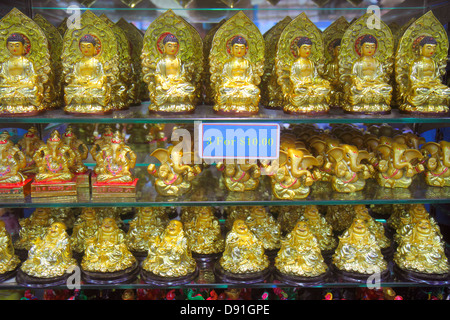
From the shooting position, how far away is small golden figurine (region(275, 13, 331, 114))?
2365mm

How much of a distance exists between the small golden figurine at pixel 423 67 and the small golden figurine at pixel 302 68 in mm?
480

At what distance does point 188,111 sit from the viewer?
2.38 metres

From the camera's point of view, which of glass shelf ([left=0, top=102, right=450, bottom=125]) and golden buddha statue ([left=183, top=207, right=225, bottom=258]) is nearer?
glass shelf ([left=0, top=102, right=450, bottom=125])

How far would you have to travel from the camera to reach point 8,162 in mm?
2389

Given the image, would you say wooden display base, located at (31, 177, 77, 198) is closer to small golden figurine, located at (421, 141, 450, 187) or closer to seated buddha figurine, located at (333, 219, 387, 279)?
seated buddha figurine, located at (333, 219, 387, 279)

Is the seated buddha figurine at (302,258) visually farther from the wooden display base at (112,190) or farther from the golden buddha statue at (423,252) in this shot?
the wooden display base at (112,190)

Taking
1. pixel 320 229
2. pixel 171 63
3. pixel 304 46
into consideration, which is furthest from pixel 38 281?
pixel 304 46

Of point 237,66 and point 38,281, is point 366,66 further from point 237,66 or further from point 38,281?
point 38,281

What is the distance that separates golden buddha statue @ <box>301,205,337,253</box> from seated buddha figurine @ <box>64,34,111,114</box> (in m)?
1.44

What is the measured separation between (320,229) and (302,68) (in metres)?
1.06

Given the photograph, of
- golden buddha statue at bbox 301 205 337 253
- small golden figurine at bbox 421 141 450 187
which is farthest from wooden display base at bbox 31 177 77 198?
small golden figurine at bbox 421 141 450 187

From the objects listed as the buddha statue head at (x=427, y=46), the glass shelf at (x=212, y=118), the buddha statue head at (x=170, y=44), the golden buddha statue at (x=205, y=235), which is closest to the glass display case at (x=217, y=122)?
the glass shelf at (x=212, y=118)

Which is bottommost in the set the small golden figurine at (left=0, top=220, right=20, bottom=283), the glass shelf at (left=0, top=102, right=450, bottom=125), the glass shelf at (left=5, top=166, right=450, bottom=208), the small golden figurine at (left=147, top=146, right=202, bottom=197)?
the small golden figurine at (left=0, top=220, right=20, bottom=283)

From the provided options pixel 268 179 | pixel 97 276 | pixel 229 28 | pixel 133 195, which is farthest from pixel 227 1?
pixel 97 276
